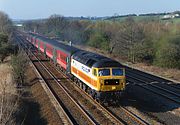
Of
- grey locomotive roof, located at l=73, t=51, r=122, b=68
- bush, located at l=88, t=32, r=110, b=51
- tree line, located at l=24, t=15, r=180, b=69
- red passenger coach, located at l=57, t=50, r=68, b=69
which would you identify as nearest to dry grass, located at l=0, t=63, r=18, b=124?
red passenger coach, located at l=57, t=50, r=68, b=69

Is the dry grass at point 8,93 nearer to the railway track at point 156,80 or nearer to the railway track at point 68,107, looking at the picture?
the railway track at point 68,107

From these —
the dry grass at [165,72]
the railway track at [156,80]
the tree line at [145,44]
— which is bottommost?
the dry grass at [165,72]

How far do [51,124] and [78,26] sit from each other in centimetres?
9006

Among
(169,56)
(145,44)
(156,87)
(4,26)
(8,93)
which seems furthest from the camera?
(4,26)

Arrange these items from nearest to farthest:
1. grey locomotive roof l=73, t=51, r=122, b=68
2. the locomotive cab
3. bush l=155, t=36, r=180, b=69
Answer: the locomotive cab → grey locomotive roof l=73, t=51, r=122, b=68 → bush l=155, t=36, r=180, b=69

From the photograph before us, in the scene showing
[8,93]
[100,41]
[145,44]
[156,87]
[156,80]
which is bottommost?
[156,80]

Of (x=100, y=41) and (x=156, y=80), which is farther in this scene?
(x=100, y=41)

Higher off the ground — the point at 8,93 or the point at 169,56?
the point at 169,56

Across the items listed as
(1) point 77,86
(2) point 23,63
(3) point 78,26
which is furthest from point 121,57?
(3) point 78,26

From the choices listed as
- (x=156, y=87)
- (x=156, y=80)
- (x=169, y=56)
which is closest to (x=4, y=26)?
(x=169, y=56)

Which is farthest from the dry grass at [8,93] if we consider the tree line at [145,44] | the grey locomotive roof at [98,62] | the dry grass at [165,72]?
the tree line at [145,44]

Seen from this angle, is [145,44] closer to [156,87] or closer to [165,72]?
[165,72]

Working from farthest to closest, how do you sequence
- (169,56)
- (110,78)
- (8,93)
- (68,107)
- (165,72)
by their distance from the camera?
(169,56)
(165,72)
(8,93)
(68,107)
(110,78)

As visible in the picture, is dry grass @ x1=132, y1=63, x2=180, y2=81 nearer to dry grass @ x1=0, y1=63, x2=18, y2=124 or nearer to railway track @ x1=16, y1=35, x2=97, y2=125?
railway track @ x1=16, y1=35, x2=97, y2=125
